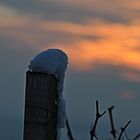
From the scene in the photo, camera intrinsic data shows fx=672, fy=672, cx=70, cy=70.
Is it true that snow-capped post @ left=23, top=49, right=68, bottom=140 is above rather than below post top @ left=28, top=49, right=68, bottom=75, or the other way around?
below

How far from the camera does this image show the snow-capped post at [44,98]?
3.53 m

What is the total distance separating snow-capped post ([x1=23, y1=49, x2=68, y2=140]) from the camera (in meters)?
3.53

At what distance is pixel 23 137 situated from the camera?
11.8 feet

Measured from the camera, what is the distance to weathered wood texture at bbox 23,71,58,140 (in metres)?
3.53

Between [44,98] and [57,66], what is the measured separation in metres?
0.20

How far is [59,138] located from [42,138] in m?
0.14

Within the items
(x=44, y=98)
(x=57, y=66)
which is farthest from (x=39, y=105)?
(x=57, y=66)

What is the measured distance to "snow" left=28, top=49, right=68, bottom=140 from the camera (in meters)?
3.58

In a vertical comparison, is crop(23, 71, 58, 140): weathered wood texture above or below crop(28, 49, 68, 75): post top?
below

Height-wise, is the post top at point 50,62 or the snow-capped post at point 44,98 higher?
the post top at point 50,62

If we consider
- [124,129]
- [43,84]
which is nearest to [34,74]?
[43,84]

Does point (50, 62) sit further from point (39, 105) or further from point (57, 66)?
point (39, 105)

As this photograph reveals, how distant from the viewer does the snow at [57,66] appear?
358 cm

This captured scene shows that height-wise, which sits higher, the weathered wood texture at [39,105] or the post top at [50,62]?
the post top at [50,62]
